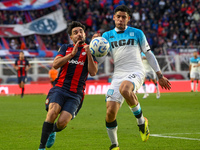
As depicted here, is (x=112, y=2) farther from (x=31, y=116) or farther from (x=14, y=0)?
(x=31, y=116)

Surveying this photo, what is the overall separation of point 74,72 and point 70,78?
0.38ft

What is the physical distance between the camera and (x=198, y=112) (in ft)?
44.5

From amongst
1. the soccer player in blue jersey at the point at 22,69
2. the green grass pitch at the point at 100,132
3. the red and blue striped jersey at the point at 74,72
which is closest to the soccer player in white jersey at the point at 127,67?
the red and blue striped jersey at the point at 74,72

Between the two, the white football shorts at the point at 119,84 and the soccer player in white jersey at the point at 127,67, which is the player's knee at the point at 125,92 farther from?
the white football shorts at the point at 119,84

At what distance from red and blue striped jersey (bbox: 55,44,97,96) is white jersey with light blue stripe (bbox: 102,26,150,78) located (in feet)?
2.40

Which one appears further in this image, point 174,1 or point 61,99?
point 174,1

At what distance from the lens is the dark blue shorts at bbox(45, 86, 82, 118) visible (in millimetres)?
6699

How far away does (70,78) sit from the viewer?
23.0 ft

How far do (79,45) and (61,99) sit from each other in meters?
0.99

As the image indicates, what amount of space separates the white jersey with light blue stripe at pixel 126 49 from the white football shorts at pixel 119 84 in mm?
89

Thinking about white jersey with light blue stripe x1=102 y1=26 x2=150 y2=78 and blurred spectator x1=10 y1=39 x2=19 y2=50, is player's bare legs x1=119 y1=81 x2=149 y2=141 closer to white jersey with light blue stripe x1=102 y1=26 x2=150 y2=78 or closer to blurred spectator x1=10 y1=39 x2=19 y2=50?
white jersey with light blue stripe x1=102 y1=26 x2=150 y2=78

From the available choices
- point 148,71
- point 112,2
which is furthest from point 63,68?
point 112,2

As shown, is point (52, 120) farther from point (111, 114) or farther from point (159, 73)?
point (159, 73)

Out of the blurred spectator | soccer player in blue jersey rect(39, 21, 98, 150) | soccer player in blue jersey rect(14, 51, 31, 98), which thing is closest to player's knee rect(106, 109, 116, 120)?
soccer player in blue jersey rect(39, 21, 98, 150)
